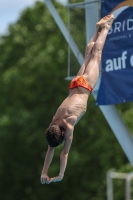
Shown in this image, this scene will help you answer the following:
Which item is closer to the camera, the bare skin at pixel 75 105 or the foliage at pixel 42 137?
the bare skin at pixel 75 105

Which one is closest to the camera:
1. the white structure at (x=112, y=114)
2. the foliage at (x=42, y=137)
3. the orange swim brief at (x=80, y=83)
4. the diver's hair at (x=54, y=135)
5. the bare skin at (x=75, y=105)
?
the diver's hair at (x=54, y=135)

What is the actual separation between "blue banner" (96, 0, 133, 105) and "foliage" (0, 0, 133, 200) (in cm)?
1127

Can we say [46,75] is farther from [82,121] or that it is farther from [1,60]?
[1,60]

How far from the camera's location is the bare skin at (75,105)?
10.2 m

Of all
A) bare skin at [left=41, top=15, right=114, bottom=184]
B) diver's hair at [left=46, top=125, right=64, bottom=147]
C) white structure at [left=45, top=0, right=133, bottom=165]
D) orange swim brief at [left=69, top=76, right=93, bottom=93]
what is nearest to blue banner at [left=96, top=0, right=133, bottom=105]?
white structure at [left=45, top=0, right=133, bottom=165]

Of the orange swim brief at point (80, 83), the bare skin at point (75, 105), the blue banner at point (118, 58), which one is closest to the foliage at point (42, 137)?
the blue banner at point (118, 58)

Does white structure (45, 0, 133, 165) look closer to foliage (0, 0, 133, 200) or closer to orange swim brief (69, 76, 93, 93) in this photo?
orange swim brief (69, 76, 93, 93)

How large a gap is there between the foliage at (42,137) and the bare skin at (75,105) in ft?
44.5

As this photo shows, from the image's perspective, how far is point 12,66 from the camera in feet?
95.9

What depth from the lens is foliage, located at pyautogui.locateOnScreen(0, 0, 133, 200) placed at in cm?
2605

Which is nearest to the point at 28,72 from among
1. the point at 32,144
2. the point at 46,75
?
the point at 46,75

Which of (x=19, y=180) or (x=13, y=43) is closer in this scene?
(x=19, y=180)

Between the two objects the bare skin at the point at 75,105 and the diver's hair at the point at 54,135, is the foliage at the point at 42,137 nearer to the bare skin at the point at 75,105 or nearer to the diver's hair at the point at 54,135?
the bare skin at the point at 75,105

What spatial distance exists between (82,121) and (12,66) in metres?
4.69
